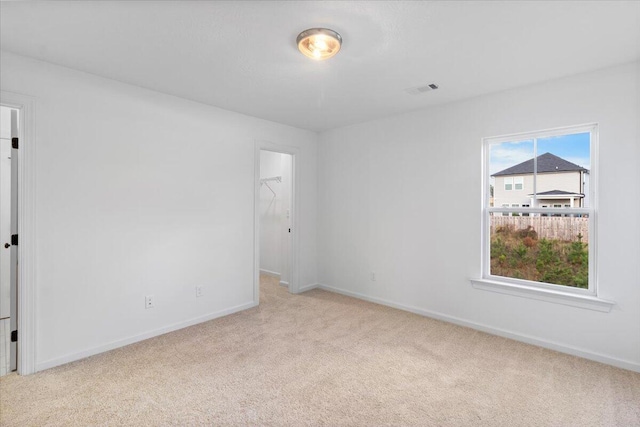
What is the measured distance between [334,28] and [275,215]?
3917 millimetres

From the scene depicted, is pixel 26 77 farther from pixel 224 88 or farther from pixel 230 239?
pixel 230 239

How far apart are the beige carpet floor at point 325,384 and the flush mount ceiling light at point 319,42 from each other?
2396 mm

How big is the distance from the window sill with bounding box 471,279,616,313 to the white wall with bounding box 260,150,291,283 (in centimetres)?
292

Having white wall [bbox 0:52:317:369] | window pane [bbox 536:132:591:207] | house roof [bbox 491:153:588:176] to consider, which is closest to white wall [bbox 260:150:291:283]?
white wall [bbox 0:52:317:369]

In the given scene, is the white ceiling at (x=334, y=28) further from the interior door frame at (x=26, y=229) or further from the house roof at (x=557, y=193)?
the house roof at (x=557, y=193)

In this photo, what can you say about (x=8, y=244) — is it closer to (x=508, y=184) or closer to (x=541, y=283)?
(x=508, y=184)

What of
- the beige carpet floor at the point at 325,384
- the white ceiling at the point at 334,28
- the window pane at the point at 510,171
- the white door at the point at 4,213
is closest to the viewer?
the white ceiling at the point at 334,28

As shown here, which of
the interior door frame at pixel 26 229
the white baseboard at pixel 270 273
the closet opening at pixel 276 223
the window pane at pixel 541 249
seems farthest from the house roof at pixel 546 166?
the interior door frame at pixel 26 229

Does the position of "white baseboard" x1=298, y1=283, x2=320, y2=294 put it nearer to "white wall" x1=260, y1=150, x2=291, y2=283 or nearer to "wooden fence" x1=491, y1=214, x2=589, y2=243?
"white wall" x1=260, y1=150, x2=291, y2=283

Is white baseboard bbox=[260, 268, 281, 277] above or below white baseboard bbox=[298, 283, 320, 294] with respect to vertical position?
above

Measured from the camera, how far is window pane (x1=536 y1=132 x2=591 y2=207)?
284 cm

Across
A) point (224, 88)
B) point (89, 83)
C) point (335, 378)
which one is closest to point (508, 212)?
point (335, 378)

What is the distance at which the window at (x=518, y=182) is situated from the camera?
3.18 metres

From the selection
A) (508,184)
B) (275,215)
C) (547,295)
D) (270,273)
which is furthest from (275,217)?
(547,295)
